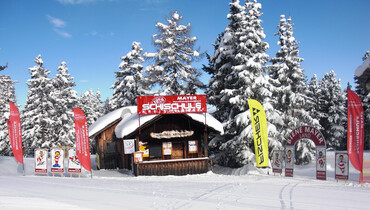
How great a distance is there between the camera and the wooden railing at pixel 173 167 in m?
18.6

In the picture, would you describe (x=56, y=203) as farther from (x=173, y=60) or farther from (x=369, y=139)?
(x=369, y=139)

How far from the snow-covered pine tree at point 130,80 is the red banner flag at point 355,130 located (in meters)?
21.7

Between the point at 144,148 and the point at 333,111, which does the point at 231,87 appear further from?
the point at 333,111

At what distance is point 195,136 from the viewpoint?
67.8ft

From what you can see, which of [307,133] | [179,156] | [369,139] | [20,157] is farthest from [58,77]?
[369,139]

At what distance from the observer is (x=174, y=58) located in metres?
26.4

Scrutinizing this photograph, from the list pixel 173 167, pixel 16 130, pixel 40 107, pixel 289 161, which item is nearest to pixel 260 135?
pixel 289 161

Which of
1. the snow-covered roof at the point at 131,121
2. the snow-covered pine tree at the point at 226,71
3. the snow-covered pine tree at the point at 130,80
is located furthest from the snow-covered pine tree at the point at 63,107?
the snow-covered pine tree at the point at 226,71

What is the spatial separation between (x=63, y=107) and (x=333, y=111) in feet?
119

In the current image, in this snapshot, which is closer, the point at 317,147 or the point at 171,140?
the point at 317,147

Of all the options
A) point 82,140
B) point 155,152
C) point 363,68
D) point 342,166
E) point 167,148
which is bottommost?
point 342,166

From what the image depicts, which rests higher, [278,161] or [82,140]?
[82,140]

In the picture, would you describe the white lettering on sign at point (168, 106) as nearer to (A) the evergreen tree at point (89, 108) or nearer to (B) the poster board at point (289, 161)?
(B) the poster board at point (289, 161)

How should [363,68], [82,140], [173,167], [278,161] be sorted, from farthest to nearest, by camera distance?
[173,167] → [278,161] → [82,140] → [363,68]
